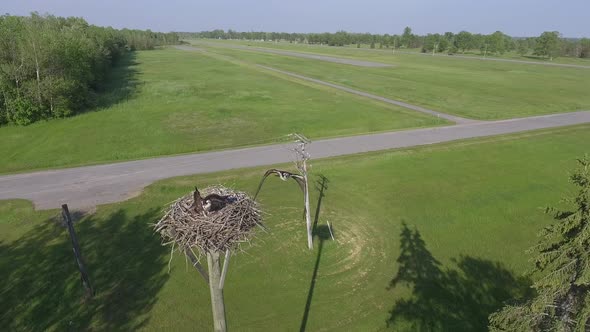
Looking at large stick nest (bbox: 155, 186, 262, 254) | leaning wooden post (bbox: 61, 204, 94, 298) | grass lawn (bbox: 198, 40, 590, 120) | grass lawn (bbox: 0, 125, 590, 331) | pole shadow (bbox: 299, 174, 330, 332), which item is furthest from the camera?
grass lawn (bbox: 198, 40, 590, 120)

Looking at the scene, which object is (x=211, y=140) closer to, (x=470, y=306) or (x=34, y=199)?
(x=34, y=199)

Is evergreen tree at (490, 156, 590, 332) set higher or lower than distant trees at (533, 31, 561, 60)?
lower

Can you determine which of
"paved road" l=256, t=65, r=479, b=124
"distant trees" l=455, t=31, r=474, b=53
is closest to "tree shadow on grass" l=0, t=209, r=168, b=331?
"paved road" l=256, t=65, r=479, b=124

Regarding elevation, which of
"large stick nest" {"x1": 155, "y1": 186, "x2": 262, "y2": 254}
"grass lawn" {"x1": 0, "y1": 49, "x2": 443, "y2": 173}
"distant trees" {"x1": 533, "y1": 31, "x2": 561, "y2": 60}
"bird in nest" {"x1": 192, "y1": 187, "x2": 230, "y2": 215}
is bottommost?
"grass lawn" {"x1": 0, "y1": 49, "x2": 443, "y2": 173}

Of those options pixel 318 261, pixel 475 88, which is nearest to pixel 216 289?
pixel 318 261

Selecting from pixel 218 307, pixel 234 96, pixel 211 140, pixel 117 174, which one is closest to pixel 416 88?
pixel 234 96

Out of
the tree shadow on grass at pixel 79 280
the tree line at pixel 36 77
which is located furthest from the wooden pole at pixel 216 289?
the tree line at pixel 36 77

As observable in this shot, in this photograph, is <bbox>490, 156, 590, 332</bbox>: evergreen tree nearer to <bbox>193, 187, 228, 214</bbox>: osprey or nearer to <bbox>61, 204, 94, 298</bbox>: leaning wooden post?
<bbox>193, 187, 228, 214</bbox>: osprey

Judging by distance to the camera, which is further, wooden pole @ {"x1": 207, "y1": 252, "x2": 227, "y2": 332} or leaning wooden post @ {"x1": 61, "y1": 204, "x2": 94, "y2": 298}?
leaning wooden post @ {"x1": 61, "y1": 204, "x2": 94, "y2": 298}
